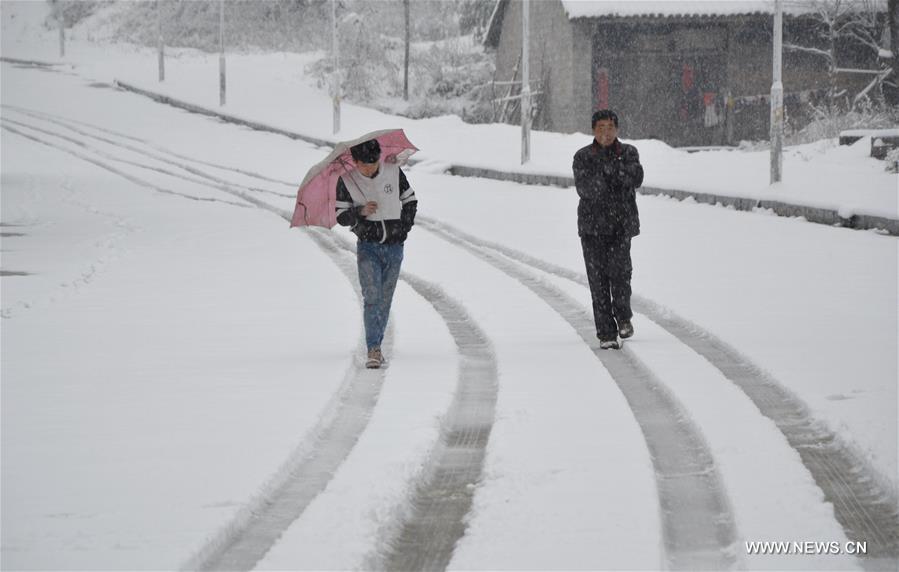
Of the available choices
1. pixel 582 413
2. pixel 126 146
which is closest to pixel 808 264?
pixel 582 413

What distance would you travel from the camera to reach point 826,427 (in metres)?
7.66

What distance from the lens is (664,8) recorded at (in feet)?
134

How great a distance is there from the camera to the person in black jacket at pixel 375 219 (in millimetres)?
9992

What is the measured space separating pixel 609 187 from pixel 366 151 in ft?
6.80

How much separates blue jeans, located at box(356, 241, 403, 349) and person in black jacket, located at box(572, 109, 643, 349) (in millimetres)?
1588

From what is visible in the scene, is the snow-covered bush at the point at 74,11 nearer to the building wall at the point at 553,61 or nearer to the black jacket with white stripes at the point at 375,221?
the building wall at the point at 553,61

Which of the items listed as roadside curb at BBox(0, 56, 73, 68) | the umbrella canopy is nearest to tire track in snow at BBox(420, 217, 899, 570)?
the umbrella canopy

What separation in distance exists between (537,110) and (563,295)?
110 feet

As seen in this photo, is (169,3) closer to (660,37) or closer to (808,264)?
(660,37)

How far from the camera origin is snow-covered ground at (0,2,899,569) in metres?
5.86

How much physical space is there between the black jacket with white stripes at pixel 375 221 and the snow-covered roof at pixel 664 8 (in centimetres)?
3162

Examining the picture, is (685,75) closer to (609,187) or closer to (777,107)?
(777,107)

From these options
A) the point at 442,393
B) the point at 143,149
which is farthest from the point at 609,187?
the point at 143,149

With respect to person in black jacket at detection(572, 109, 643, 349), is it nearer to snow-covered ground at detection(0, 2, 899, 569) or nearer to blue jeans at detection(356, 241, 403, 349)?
snow-covered ground at detection(0, 2, 899, 569)
